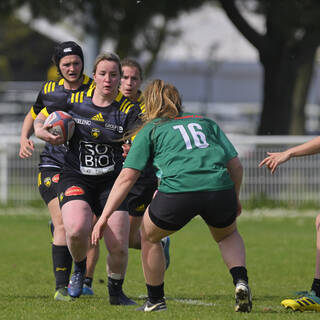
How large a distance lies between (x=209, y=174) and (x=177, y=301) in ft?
6.15

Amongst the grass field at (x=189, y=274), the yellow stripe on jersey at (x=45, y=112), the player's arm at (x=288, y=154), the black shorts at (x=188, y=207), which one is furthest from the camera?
the yellow stripe on jersey at (x=45, y=112)

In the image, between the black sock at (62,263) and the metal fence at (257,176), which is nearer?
the black sock at (62,263)

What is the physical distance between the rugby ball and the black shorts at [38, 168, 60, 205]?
1.80 feet

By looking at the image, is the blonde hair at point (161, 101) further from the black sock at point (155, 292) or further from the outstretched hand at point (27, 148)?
the outstretched hand at point (27, 148)

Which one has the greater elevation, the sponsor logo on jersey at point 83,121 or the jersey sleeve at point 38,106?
the jersey sleeve at point 38,106

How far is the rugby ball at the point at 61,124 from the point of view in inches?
280

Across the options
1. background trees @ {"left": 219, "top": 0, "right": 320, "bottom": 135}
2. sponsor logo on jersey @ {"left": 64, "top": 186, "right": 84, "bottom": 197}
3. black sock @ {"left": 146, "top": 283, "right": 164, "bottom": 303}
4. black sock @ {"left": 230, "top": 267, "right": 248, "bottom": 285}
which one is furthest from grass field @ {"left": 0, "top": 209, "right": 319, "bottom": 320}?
background trees @ {"left": 219, "top": 0, "right": 320, "bottom": 135}

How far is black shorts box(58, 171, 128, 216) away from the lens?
725 cm

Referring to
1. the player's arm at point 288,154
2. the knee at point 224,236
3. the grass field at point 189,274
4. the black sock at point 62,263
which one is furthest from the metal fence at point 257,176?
the knee at point 224,236

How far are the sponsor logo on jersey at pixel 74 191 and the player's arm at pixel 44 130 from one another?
0.40 meters

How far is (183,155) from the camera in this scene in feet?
20.5

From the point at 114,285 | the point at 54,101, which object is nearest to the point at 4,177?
the point at 54,101

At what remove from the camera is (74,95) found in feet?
24.5

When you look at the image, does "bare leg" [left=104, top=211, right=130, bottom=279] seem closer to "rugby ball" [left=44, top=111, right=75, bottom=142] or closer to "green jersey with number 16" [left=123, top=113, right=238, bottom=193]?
"rugby ball" [left=44, top=111, right=75, bottom=142]
